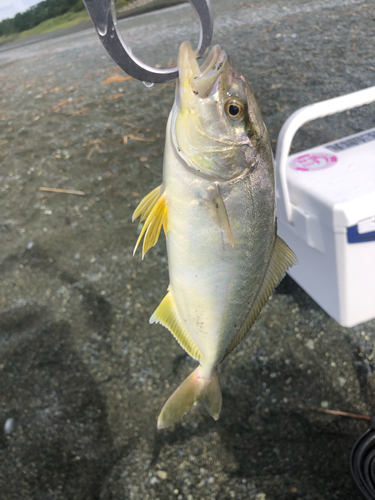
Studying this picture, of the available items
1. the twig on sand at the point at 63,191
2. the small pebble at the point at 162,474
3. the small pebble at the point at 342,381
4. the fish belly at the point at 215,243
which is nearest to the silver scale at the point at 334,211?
the small pebble at the point at 342,381

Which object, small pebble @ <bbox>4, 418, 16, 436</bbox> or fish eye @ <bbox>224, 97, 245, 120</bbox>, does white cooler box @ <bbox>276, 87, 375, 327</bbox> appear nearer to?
fish eye @ <bbox>224, 97, 245, 120</bbox>

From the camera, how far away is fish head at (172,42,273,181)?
0.91 meters

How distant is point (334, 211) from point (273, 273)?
75cm

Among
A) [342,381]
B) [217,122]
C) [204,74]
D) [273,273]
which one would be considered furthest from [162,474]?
[204,74]

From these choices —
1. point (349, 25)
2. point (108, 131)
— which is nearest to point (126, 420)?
point (108, 131)

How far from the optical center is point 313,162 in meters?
2.02

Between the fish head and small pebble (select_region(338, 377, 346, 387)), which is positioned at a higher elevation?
the fish head

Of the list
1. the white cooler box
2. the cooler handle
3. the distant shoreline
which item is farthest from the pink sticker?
the distant shoreline

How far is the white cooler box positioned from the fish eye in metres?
0.89

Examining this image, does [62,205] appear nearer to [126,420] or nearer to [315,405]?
[126,420]

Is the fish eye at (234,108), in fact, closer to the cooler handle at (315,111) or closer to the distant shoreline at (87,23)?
the cooler handle at (315,111)

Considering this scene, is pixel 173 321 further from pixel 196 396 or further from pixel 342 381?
pixel 342 381

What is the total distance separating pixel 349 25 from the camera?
210 inches

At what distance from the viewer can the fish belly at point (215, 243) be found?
3.17 feet
